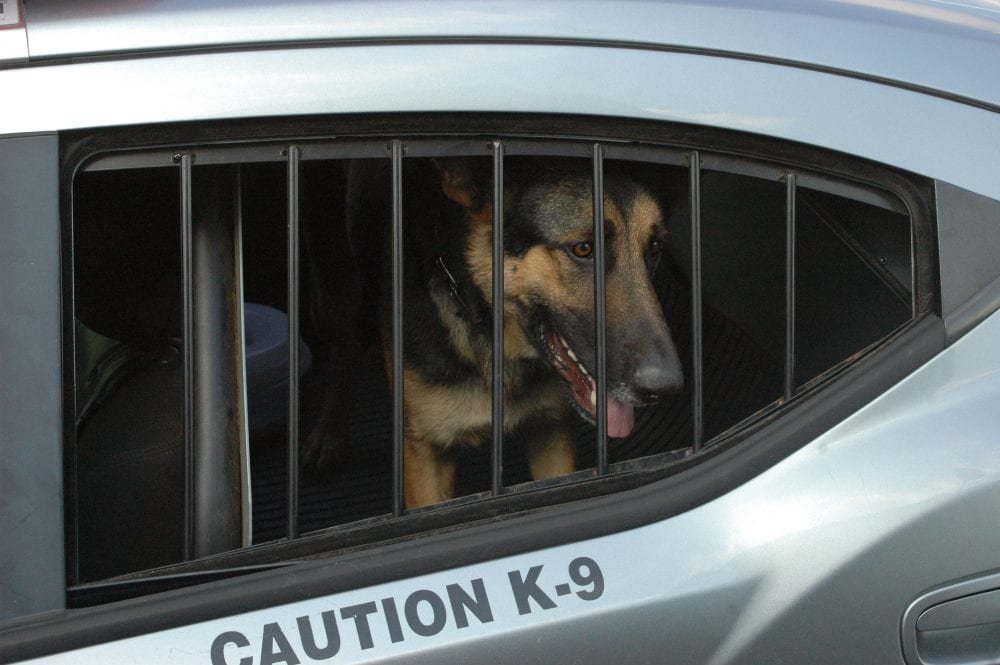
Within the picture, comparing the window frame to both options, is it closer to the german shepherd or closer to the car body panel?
the car body panel

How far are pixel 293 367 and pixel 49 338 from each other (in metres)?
0.30

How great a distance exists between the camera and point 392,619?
1324 mm

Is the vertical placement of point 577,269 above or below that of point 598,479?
above

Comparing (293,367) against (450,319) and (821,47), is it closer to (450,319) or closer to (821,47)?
(821,47)

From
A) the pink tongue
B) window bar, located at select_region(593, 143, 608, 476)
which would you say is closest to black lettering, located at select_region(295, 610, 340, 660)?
window bar, located at select_region(593, 143, 608, 476)

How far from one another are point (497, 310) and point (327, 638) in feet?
1.59

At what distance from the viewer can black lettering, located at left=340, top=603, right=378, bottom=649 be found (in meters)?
1.31

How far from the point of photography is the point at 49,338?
127 centimetres

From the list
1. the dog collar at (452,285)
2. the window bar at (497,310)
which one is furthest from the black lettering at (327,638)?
the dog collar at (452,285)

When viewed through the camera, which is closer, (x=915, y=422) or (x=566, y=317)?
(x=915, y=422)

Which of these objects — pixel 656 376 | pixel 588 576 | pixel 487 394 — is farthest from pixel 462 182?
pixel 588 576

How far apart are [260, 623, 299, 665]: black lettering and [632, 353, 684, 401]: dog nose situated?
1084mm

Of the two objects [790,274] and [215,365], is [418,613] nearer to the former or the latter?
[215,365]

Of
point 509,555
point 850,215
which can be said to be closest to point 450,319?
point 850,215
